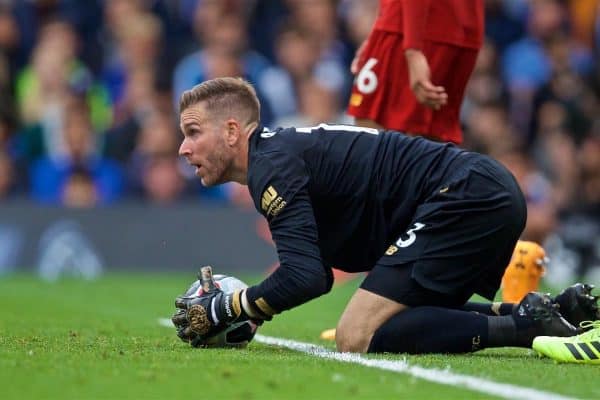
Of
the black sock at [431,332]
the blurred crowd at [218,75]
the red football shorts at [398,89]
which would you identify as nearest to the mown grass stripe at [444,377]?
the black sock at [431,332]

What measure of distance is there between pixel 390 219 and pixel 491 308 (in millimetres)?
884

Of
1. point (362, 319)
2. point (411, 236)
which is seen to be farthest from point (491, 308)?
point (362, 319)

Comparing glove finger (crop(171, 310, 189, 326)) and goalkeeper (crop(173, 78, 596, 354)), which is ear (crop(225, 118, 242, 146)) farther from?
glove finger (crop(171, 310, 189, 326))

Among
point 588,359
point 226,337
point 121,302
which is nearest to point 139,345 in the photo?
point 226,337

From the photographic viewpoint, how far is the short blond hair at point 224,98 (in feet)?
22.1

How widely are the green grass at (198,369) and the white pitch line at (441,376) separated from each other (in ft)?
0.28

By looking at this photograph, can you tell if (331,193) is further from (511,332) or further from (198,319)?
(511,332)

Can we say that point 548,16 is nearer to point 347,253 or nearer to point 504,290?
point 504,290

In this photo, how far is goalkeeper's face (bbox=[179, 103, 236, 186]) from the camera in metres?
6.70

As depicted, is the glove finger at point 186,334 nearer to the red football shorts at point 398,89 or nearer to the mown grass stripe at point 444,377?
the mown grass stripe at point 444,377

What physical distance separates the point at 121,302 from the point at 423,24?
4.42 m

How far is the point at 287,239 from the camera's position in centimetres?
629

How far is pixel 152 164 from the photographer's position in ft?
53.1

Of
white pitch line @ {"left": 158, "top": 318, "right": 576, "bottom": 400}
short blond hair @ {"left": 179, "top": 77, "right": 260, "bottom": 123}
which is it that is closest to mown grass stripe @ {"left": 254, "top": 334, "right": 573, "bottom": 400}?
white pitch line @ {"left": 158, "top": 318, "right": 576, "bottom": 400}
